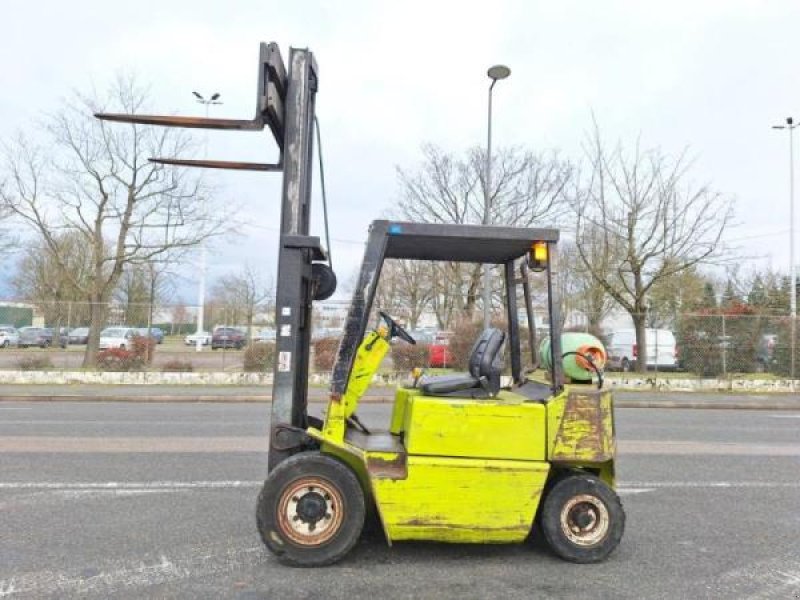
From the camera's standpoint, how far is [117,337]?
2012cm

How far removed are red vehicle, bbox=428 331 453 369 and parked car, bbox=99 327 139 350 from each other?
30.4 ft

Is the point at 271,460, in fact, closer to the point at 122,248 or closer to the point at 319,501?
the point at 319,501

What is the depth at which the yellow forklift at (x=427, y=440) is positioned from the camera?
414 centimetres

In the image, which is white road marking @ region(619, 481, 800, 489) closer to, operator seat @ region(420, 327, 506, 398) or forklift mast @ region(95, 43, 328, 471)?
operator seat @ region(420, 327, 506, 398)

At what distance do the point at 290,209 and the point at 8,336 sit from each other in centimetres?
1967

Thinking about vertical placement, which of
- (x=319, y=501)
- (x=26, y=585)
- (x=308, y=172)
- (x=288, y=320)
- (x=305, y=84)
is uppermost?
(x=305, y=84)

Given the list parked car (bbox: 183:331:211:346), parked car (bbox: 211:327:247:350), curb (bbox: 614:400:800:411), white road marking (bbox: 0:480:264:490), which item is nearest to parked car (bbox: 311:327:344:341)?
parked car (bbox: 211:327:247:350)

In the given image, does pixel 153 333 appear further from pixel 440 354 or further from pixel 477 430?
pixel 477 430

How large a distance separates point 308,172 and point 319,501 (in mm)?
2546

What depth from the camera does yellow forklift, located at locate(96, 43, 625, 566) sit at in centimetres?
414

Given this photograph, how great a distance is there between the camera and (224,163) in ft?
16.6

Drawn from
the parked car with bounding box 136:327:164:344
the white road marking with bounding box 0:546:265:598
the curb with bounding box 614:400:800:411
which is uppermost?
the parked car with bounding box 136:327:164:344

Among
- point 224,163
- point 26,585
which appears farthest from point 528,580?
point 224,163

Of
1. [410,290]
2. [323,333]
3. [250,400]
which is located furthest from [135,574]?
[410,290]
